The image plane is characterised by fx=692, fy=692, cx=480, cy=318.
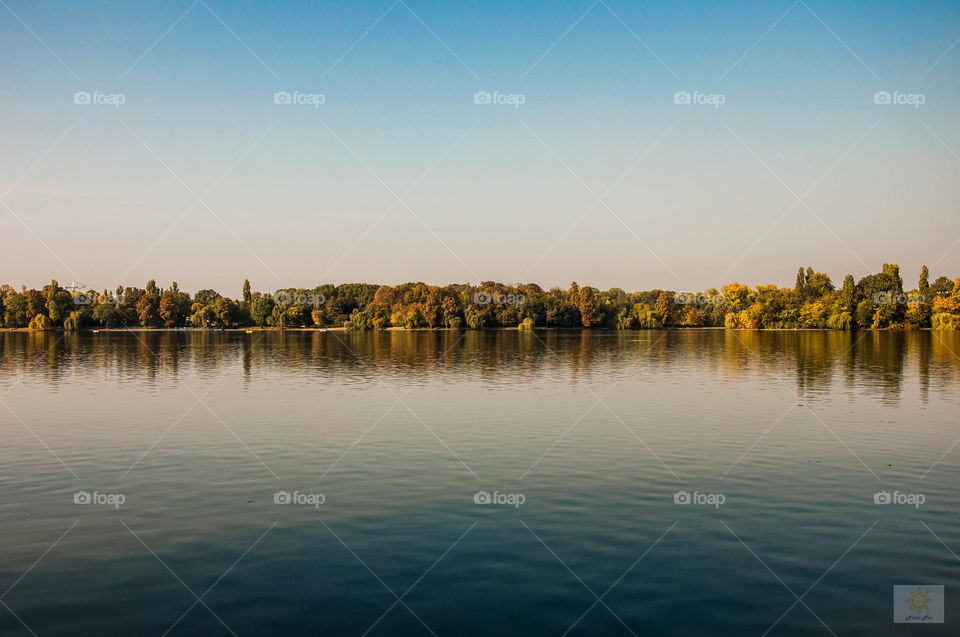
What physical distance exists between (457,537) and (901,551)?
7.55 m

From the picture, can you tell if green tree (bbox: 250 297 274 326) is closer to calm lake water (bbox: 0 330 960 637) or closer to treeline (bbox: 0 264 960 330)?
treeline (bbox: 0 264 960 330)

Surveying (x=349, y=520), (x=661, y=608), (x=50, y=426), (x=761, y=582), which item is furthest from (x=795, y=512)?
(x=50, y=426)

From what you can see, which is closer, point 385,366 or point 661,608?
point 661,608

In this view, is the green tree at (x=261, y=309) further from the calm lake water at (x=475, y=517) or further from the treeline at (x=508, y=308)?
the calm lake water at (x=475, y=517)

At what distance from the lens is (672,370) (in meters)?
46.3

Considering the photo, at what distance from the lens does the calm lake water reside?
9.43 metres

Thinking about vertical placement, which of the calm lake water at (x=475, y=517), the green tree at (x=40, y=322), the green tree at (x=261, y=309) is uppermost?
the green tree at (x=261, y=309)

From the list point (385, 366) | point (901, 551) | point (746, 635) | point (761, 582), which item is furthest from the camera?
point (385, 366)

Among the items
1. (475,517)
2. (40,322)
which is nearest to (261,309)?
(40,322)

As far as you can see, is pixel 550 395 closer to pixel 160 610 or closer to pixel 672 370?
pixel 672 370

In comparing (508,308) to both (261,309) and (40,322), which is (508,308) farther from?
(40,322)

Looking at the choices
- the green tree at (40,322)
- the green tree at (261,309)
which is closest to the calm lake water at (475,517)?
the green tree at (261,309)

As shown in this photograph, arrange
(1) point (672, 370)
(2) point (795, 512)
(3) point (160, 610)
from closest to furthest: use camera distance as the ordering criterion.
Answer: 1. (3) point (160, 610)
2. (2) point (795, 512)
3. (1) point (672, 370)

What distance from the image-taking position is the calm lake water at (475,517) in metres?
9.43
